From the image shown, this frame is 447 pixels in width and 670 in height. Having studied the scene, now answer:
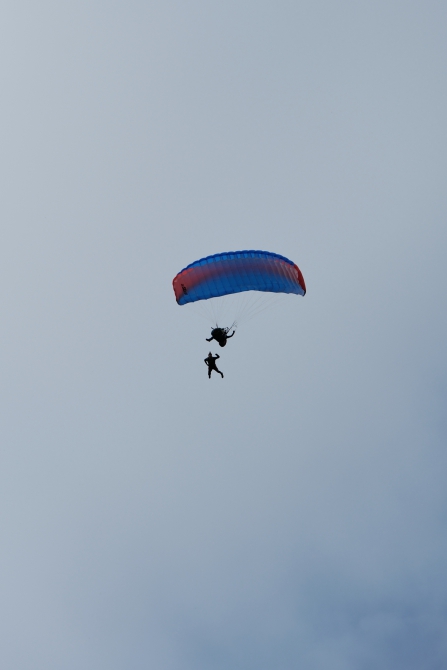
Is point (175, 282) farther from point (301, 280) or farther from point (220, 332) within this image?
point (301, 280)

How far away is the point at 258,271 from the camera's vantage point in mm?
39562

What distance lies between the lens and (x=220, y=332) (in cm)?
4200

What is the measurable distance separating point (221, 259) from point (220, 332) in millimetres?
4104

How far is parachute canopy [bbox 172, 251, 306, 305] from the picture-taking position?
39531 millimetres

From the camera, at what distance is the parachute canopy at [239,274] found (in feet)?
130

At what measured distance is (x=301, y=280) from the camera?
40.8 metres

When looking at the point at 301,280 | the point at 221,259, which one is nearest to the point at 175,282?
the point at 221,259

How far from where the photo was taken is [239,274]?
1561 inches

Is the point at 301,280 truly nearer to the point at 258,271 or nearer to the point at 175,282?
the point at 258,271

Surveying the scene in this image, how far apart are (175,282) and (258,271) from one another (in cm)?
422

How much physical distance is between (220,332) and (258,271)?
4.08 m

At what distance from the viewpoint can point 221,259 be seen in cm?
3959

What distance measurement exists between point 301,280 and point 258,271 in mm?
2443

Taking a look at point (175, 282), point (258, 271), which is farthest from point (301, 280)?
point (175, 282)
